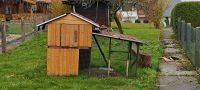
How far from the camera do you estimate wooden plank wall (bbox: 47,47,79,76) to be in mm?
12703

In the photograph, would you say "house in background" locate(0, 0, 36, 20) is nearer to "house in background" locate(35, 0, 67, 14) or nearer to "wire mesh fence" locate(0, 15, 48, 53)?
"house in background" locate(35, 0, 67, 14)

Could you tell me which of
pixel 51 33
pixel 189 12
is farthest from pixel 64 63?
pixel 189 12

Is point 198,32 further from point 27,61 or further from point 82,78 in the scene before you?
point 27,61

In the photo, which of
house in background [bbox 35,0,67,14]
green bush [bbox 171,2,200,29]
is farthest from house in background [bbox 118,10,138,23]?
green bush [bbox 171,2,200,29]

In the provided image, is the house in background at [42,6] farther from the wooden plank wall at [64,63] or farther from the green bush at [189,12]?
the wooden plank wall at [64,63]

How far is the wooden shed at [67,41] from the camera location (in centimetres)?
1260

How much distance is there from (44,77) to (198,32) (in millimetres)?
5059

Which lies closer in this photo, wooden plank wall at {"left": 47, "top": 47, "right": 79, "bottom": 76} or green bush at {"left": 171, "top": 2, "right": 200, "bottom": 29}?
wooden plank wall at {"left": 47, "top": 47, "right": 79, "bottom": 76}

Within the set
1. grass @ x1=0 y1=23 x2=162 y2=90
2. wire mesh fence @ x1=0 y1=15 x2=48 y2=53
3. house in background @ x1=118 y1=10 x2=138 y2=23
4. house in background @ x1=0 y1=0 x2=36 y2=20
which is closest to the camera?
grass @ x1=0 y1=23 x2=162 y2=90

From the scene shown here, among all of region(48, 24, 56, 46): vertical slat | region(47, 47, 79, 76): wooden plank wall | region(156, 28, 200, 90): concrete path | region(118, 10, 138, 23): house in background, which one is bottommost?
region(156, 28, 200, 90): concrete path

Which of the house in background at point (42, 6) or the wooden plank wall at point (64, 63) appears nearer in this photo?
the wooden plank wall at point (64, 63)

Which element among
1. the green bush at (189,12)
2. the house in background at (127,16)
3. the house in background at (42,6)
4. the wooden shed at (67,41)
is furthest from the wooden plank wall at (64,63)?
the house in background at (42,6)

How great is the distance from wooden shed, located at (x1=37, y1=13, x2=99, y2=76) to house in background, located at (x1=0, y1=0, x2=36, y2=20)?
36746mm

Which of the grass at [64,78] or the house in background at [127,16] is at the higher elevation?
the house in background at [127,16]
